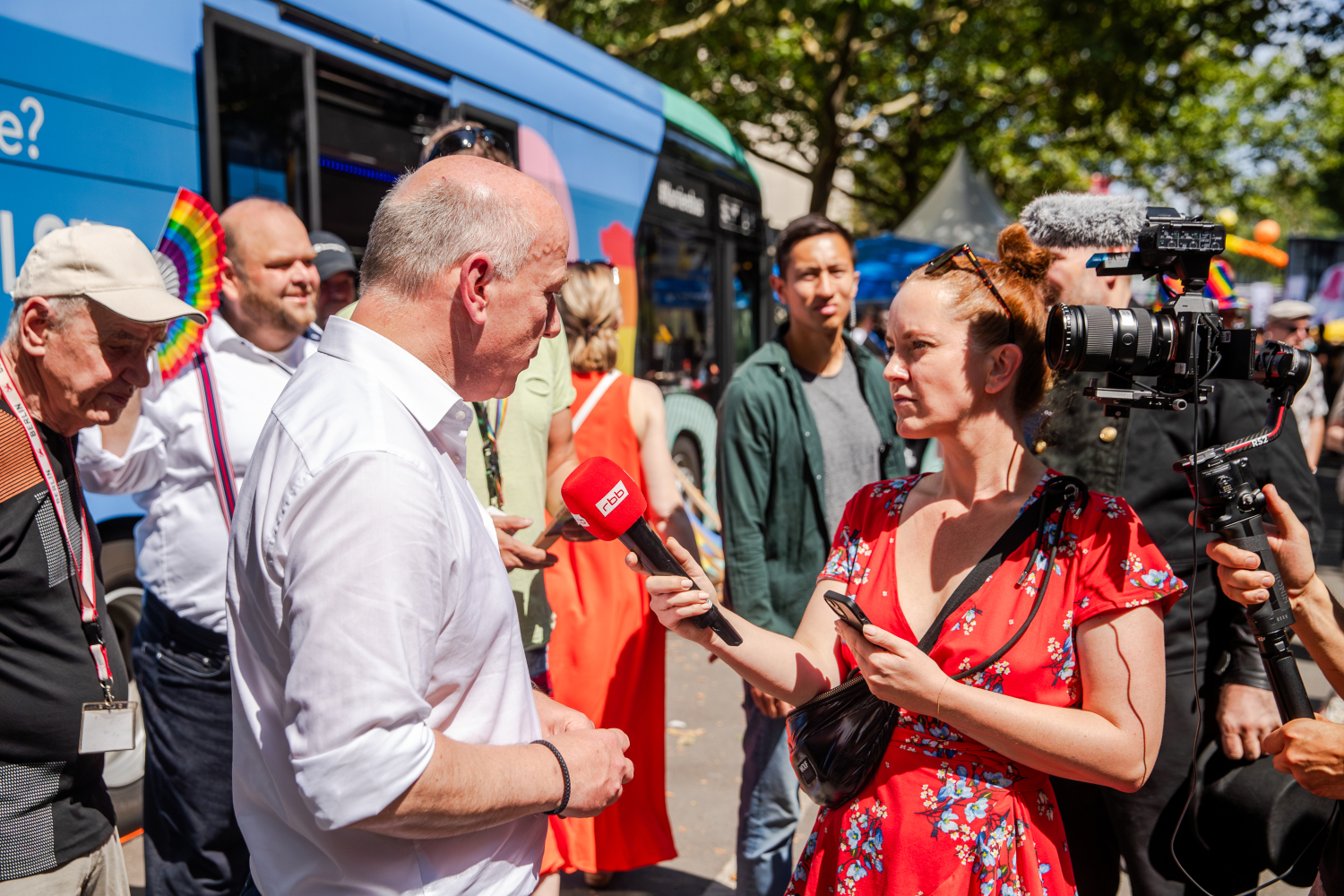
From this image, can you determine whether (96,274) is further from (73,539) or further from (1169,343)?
(1169,343)

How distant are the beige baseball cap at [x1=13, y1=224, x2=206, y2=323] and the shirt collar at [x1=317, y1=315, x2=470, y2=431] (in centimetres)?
82

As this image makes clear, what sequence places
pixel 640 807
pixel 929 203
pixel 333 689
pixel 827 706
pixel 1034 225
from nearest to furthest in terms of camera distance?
1. pixel 333 689
2. pixel 827 706
3. pixel 1034 225
4. pixel 640 807
5. pixel 929 203

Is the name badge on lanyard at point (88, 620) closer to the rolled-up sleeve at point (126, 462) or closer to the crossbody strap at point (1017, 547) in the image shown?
the rolled-up sleeve at point (126, 462)

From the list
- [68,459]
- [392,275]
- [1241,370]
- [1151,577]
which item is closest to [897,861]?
[1151,577]

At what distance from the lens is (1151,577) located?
65.1 inches

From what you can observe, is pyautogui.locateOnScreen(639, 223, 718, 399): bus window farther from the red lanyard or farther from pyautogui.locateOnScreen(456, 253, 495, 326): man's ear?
pyautogui.locateOnScreen(456, 253, 495, 326): man's ear

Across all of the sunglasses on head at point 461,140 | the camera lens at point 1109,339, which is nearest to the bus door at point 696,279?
the sunglasses on head at point 461,140

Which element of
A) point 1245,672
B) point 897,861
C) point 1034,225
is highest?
point 1034,225

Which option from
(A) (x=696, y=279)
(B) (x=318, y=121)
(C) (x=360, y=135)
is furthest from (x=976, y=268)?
(A) (x=696, y=279)

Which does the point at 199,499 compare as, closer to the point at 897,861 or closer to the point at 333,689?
the point at 333,689

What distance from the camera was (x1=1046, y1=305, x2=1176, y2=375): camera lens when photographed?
5.37ft

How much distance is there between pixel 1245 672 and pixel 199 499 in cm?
266

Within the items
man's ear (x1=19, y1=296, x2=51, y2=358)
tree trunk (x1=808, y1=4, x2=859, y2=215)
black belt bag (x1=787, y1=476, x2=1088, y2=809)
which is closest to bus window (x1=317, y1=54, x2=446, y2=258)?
man's ear (x1=19, y1=296, x2=51, y2=358)

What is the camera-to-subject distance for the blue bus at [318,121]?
3.55 metres
